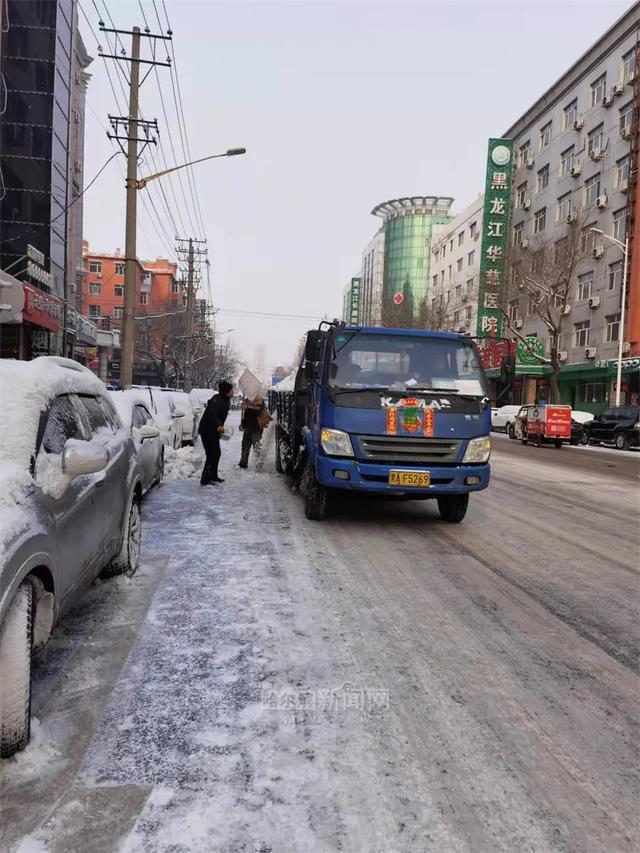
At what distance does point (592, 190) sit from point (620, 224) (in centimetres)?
447

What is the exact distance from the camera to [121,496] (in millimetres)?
4691

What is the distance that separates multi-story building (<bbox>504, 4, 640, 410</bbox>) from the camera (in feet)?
112

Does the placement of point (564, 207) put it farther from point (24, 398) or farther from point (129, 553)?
point (24, 398)

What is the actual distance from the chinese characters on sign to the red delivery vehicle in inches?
736

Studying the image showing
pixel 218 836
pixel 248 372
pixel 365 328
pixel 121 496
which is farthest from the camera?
pixel 248 372

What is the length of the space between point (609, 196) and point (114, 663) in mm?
39487

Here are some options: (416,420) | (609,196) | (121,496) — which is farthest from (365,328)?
(609,196)

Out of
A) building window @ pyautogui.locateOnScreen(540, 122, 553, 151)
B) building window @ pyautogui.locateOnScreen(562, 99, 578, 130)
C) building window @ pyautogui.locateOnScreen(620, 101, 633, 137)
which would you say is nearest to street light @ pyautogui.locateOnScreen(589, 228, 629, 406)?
building window @ pyautogui.locateOnScreen(620, 101, 633, 137)

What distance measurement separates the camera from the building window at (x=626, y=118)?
34.0 metres

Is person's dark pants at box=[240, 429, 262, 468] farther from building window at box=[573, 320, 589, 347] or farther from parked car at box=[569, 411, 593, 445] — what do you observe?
building window at box=[573, 320, 589, 347]

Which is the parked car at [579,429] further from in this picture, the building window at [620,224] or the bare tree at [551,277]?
the building window at [620,224]

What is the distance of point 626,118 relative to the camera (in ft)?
113

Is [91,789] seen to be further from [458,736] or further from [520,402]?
[520,402]

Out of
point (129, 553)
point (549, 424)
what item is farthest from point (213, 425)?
point (549, 424)
